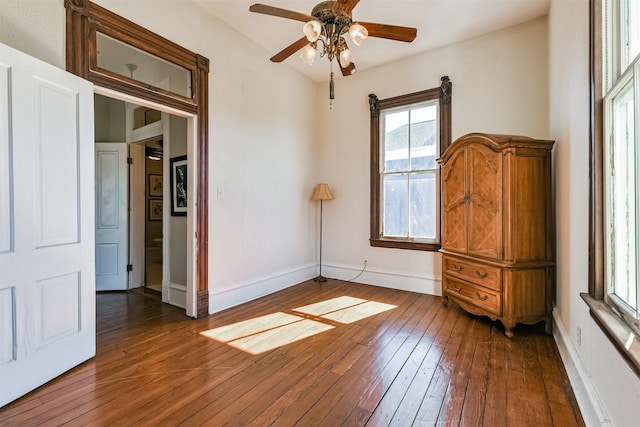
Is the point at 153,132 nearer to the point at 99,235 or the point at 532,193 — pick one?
the point at 99,235

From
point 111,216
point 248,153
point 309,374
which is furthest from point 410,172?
point 111,216

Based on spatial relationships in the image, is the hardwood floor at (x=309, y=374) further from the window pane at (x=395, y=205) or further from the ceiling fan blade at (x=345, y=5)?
the ceiling fan blade at (x=345, y=5)

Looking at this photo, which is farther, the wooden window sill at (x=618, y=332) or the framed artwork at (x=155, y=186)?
the framed artwork at (x=155, y=186)

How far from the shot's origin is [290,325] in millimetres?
2895

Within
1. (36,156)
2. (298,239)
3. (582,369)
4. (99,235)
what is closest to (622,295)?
(582,369)

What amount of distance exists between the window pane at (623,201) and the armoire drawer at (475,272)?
4.12 ft

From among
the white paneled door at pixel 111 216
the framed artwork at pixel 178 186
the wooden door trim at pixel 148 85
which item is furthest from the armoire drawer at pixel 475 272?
the white paneled door at pixel 111 216

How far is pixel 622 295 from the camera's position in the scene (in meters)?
1.35

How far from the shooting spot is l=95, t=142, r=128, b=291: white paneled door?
418cm

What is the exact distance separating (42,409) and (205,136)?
2.47 meters

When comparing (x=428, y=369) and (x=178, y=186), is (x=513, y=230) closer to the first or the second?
(x=428, y=369)

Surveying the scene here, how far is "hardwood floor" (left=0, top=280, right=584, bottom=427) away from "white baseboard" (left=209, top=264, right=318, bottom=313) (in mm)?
189

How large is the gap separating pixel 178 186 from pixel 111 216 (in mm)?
1522

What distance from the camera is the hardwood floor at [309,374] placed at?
163 centimetres
